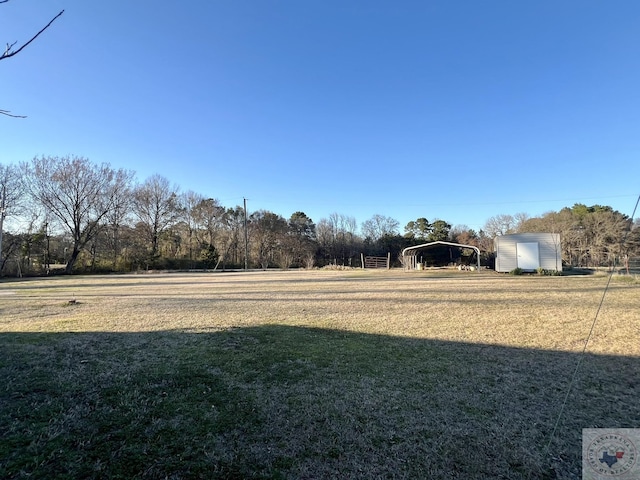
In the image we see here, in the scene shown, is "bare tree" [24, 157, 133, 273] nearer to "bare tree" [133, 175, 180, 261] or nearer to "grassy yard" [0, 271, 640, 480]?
"bare tree" [133, 175, 180, 261]

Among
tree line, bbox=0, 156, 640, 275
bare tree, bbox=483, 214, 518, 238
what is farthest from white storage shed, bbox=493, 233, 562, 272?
bare tree, bbox=483, 214, 518, 238

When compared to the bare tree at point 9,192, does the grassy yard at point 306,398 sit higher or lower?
lower

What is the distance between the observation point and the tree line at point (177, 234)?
2709 cm

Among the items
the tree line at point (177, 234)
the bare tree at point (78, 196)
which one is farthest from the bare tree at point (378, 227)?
the bare tree at point (78, 196)

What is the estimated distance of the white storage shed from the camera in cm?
2462

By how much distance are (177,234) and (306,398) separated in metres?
37.6

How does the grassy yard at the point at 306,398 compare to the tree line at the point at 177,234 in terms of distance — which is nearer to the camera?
the grassy yard at the point at 306,398

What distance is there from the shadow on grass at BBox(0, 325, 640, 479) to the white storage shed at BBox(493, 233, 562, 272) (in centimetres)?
2447

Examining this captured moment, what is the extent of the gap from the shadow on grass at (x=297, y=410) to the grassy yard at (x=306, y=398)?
13mm

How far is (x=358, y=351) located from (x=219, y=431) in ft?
8.04

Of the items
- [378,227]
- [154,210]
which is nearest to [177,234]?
[154,210]

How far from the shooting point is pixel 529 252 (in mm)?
25422

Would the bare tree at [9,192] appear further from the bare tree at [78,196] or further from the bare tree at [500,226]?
the bare tree at [500,226]

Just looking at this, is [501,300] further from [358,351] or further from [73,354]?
[73,354]
